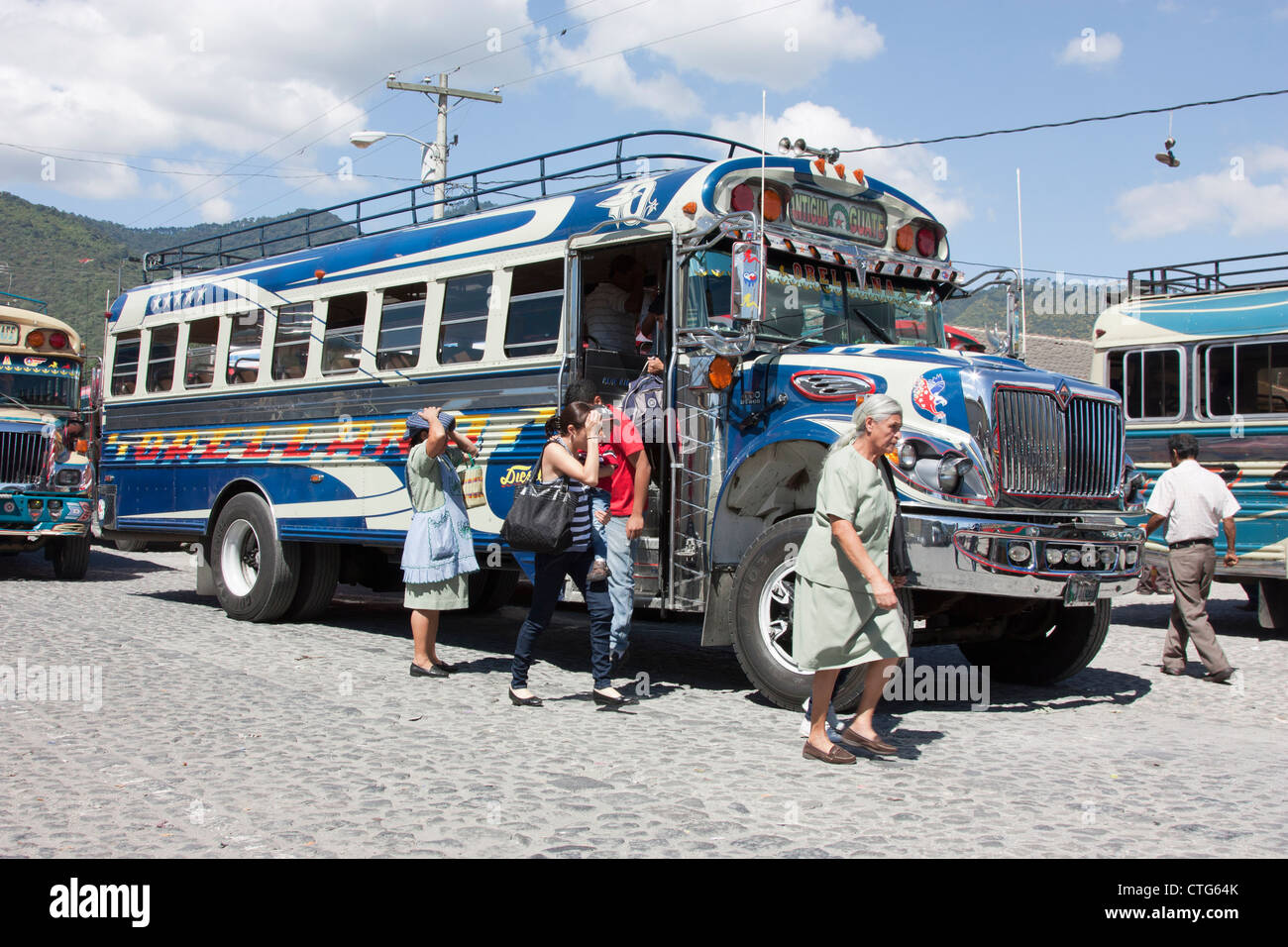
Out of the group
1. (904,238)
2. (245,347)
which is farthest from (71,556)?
(904,238)

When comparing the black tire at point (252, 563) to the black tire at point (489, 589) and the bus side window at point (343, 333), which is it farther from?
the black tire at point (489, 589)

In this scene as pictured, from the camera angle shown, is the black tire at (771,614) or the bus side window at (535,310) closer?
the black tire at (771,614)

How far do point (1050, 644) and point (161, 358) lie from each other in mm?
9243

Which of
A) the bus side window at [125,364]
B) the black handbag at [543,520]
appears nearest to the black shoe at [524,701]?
the black handbag at [543,520]

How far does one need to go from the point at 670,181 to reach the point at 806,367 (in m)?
1.62

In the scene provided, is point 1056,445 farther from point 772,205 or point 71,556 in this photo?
point 71,556

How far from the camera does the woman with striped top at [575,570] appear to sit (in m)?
7.00

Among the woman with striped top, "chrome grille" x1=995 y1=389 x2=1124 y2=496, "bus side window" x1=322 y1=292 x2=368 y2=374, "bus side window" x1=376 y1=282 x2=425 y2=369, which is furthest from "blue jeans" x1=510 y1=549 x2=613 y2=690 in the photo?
"bus side window" x1=322 y1=292 x2=368 y2=374

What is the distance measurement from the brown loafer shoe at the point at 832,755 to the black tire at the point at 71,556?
12.3m

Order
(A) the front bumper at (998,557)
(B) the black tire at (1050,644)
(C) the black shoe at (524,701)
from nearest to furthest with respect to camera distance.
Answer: (A) the front bumper at (998,557) → (C) the black shoe at (524,701) → (B) the black tire at (1050,644)

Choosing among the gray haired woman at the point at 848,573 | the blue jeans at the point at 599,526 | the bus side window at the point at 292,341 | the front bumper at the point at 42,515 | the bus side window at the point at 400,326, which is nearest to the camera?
the gray haired woman at the point at 848,573

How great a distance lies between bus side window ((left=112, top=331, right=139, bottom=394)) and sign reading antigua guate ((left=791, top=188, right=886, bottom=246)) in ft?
26.6
